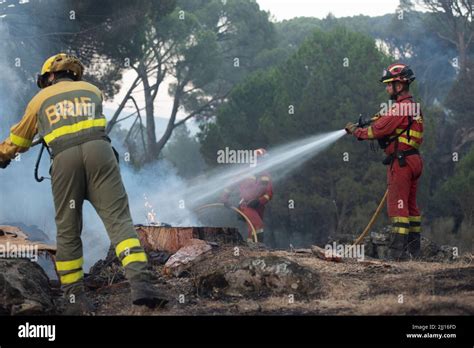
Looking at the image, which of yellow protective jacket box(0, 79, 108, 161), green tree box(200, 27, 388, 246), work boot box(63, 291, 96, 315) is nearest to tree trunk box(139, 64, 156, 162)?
green tree box(200, 27, 388, 246)

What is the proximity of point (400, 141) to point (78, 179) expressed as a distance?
396 cm

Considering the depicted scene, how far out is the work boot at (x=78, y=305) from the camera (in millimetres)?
5535

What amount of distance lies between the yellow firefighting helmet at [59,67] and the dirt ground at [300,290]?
1779mm

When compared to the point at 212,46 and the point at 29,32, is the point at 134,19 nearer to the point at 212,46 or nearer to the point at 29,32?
the point at 29,32

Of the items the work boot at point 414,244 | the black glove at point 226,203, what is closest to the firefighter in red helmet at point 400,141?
the work boot at point 414,244

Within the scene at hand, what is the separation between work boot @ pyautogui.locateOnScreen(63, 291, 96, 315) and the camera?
18.2ft

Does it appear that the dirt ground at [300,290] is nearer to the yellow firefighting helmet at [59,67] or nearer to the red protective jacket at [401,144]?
the red protective jacket at [401,144]

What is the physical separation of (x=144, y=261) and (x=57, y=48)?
46.8 ft

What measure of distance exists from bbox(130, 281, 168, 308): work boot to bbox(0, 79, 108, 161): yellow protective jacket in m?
1.08

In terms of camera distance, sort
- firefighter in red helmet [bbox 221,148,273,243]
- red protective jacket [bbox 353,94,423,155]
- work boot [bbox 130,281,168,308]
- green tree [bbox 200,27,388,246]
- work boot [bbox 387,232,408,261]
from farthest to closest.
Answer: green tree [bbox 200,27,388,246]
firefighter in red helmet [bbox 221,148,273,243]
work boot [bbox 387,232,408,261]
red protective jacket [bbox 353,94,423,155]
work boot [bbox 130,281,168,308]

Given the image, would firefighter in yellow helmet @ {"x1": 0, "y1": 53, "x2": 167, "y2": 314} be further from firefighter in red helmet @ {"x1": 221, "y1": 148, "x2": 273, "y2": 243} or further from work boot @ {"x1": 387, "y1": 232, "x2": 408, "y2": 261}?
firefighter in red helmet @ {"x1": 221, "y1": 148, "x2": 273, "y2": 243}

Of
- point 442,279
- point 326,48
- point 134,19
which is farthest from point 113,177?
point 326,48

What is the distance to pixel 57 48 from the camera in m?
18.7

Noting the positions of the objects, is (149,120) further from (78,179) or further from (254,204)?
(78,179)
